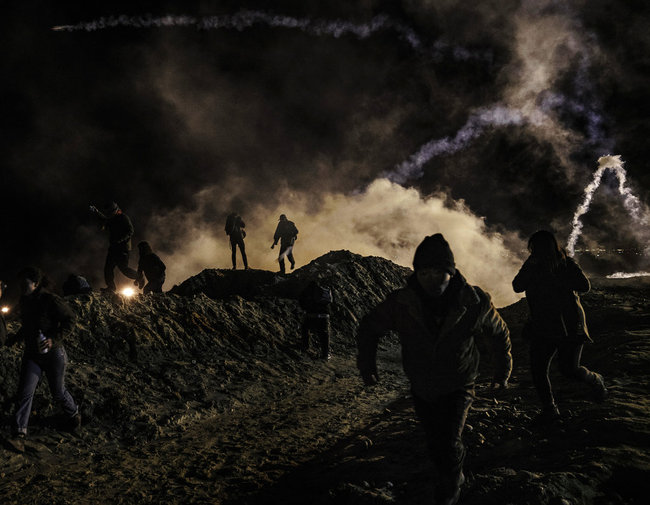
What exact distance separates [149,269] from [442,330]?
345 inches

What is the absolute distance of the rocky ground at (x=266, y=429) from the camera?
343cm

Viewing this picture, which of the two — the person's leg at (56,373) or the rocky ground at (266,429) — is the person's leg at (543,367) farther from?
the person's leg at (56,373)

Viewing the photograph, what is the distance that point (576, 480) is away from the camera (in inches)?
120

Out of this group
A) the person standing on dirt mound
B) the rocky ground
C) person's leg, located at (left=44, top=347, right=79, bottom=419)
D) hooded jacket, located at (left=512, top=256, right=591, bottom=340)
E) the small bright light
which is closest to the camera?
the person standing on dirt mound

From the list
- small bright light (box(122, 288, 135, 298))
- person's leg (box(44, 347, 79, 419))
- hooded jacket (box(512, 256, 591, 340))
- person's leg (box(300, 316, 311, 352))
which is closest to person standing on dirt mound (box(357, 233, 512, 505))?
hooded jacket (box(512, 256, 591, 340))

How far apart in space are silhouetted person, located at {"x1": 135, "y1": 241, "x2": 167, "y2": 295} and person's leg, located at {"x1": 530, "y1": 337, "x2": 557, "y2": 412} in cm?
854

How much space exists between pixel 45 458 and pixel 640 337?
11051mm

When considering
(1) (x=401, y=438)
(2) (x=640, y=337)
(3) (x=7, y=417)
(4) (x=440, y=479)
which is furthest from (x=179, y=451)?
(2) (x=640, y=337)

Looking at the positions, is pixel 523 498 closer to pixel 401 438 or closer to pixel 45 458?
pixel 401 438

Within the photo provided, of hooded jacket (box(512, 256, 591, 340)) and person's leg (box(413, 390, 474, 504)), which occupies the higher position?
hooded jacket (box(512, 256, 591, 340))

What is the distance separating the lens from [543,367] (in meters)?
4.48

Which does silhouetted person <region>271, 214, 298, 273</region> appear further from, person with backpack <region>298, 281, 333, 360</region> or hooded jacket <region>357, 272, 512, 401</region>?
hooded jacket <region>357, 272, 512, 401</region>

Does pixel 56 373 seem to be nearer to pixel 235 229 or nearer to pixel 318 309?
pixel 318 309

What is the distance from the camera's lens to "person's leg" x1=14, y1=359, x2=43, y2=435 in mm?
4281
